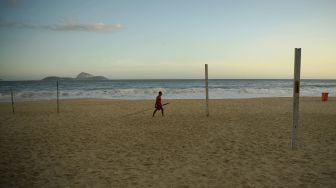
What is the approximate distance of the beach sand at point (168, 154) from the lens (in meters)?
5.45

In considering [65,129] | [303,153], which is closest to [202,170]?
[303,153]

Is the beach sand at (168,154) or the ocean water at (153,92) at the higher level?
the beach sand at (168,154)

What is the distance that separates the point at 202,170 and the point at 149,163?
4.20ft

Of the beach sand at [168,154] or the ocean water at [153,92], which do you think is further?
the ocean water at [153,92]

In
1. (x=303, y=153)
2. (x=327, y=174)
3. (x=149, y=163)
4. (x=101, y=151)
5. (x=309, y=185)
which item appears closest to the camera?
(x=309, y=185)

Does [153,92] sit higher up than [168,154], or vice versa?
[168,154]

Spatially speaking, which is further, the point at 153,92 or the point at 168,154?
the point at 153,92

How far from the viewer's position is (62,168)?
6.18 m

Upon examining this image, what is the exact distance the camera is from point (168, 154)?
23.6ft

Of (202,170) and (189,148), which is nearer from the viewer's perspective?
(202,170)

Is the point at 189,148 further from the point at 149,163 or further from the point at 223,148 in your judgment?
the point at 149,163

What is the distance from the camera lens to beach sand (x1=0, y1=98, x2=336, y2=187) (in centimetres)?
545

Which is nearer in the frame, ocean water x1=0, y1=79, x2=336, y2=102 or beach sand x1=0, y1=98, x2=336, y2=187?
beach sand x1=0, y1=98, x2=336, y2=187

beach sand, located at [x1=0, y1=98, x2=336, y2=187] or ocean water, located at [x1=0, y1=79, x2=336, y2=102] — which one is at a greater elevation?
beach sand, located at [x1=0, y1=98, x2=336, y2=187]
